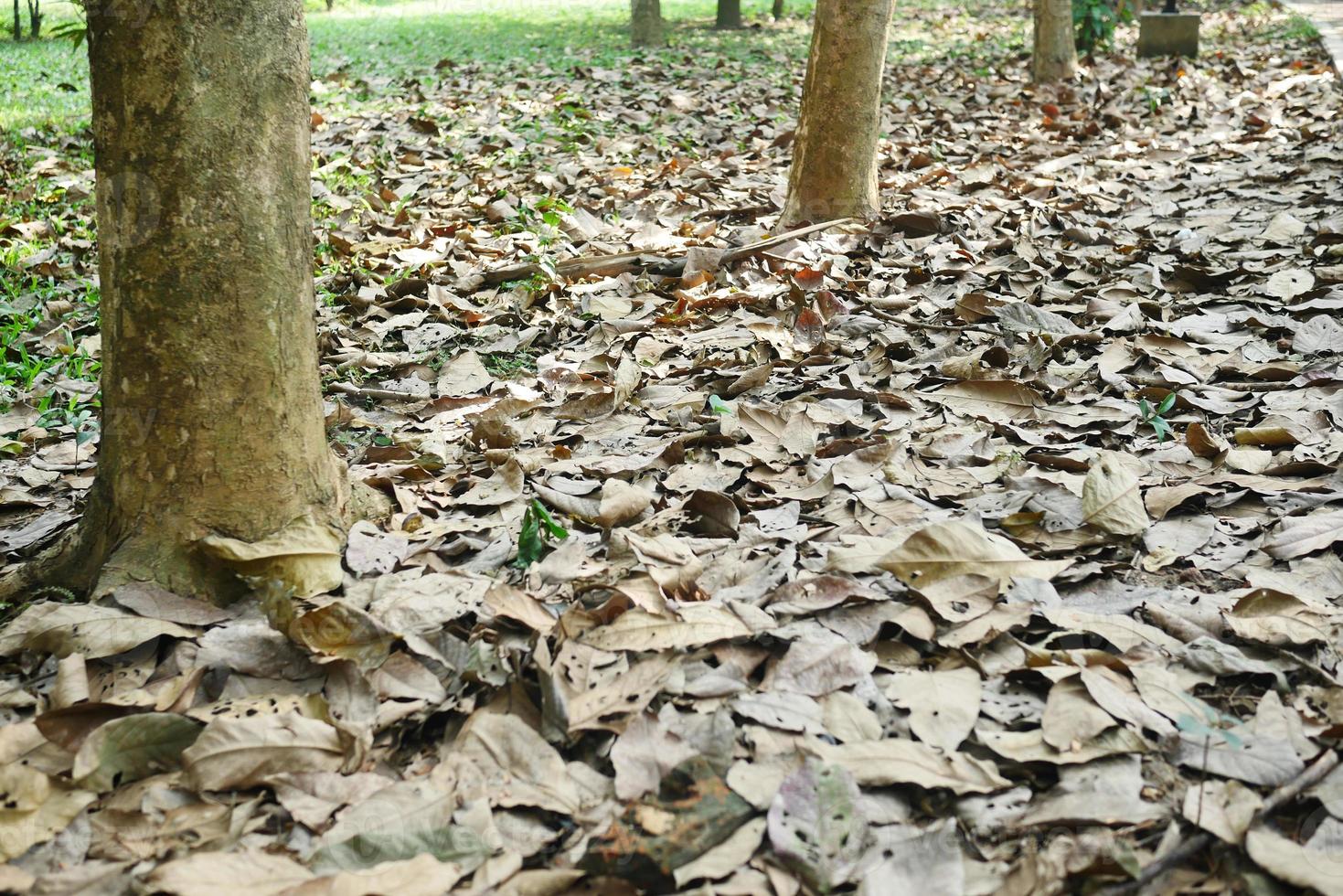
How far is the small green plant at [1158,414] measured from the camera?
276 centimetres

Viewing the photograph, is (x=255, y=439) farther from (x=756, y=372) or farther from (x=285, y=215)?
(x=756, y=372)

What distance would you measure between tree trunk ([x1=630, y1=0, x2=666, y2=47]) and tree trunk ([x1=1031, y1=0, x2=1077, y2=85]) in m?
3.67

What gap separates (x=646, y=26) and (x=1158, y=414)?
9.01 m

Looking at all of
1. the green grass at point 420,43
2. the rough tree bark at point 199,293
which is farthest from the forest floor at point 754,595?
the green grass at point 420,43

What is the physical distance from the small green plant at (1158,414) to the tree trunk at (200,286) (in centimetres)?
193

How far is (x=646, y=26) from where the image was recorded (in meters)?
10.9

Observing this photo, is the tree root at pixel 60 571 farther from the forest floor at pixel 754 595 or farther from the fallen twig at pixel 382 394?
the fallen twig at pixel 382 394

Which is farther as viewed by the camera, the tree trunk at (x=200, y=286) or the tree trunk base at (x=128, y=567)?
the tree trunk base at (x=128, y=567)

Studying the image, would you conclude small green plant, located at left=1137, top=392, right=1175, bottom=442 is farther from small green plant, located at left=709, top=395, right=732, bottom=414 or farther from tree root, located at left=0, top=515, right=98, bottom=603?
tree root, located at left=0, top=515, right=98, bottom=603

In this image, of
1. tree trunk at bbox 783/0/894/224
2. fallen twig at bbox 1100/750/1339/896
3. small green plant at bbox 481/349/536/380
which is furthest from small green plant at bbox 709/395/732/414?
tree trunk at bbox 783/0/894/224

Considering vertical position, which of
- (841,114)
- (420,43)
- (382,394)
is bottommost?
(382,394)

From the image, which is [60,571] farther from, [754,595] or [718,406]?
[718,406]

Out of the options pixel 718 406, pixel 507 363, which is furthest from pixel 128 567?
pixel 507 363

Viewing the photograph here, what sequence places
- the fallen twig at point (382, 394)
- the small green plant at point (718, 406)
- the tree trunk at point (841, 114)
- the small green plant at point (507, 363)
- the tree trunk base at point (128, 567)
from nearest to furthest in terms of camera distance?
the tree trunk base at point (128, 567)
the small green plant at point (718, 406)
the fallen twig at point (382, 394)
the small green plant at point (507, 363)
the tree trunk at point (841, 114)
